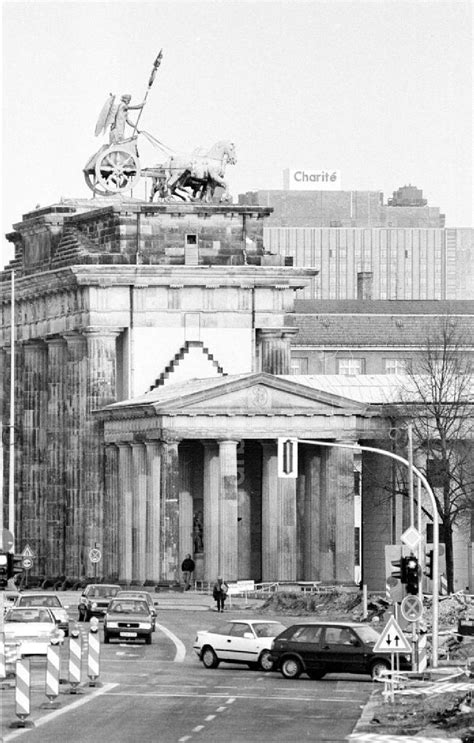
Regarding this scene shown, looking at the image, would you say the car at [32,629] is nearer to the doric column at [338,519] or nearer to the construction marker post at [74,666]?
the construction marker post at [74,666]

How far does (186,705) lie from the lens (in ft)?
231

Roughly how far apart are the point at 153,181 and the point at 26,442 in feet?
53.4

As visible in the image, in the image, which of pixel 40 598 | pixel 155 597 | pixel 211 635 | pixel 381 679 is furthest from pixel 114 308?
pixel 381 679

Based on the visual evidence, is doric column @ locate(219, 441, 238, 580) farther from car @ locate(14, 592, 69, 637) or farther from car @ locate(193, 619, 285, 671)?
car @ locate(193, 619, 285, 671)

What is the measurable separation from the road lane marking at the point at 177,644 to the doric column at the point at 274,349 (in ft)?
166

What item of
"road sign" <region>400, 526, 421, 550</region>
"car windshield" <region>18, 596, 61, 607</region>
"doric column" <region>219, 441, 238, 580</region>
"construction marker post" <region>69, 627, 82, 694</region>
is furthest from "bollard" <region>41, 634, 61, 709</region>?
"doric column" <region>219, 441, 238, 580</region>

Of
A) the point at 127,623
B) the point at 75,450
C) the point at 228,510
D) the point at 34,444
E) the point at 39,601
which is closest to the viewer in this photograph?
the point at 127,623

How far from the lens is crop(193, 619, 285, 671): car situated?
84.6 metres

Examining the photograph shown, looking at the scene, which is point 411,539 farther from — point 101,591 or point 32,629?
point 101,591

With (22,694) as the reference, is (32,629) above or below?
→ above

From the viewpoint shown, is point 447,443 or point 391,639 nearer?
point 391,639

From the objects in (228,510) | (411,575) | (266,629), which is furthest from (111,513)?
(411,575)

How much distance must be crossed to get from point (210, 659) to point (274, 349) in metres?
76.4

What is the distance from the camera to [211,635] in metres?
86.0
